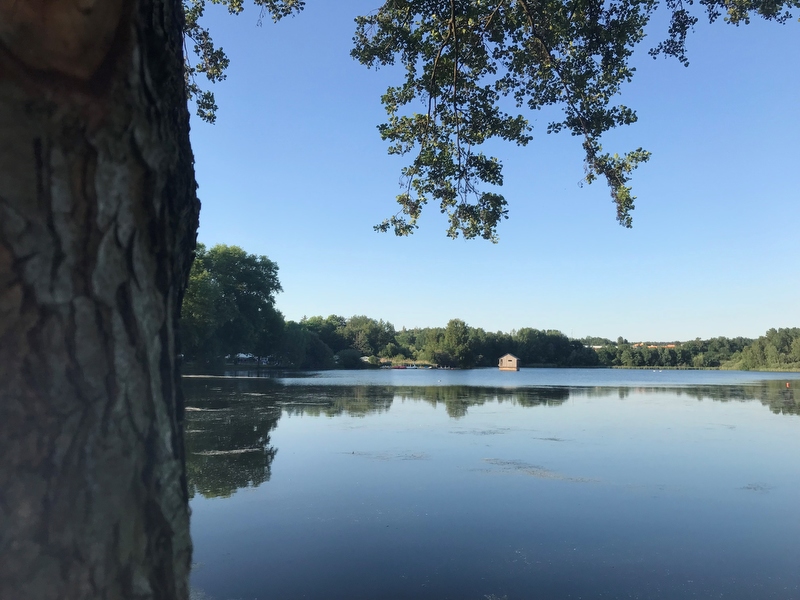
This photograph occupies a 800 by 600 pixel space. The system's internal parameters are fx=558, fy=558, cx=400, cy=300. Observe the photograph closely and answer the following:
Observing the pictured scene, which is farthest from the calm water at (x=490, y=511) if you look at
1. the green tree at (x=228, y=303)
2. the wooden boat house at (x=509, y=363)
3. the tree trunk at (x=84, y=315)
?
the wooden boat house at (x=509, y=363)

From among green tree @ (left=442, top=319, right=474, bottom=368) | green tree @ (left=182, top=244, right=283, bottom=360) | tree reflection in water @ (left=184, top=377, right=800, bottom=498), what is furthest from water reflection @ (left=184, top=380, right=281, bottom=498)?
green tree @ (left=442, top=319, right=474, bottom=368)

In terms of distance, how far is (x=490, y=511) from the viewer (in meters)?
6.74

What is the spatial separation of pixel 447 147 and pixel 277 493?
4902 millimetres

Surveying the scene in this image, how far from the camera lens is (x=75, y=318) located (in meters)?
1.11

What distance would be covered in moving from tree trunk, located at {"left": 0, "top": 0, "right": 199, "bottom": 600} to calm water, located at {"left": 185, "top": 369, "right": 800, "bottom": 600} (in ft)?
12.8

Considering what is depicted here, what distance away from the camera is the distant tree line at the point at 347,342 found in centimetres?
3909

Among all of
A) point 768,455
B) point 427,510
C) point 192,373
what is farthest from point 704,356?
point 427,510

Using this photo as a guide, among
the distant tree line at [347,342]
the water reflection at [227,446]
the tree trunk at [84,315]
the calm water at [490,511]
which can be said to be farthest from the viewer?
the distant tree line at [347,342]

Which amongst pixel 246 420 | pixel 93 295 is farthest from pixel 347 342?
pixel 93 295

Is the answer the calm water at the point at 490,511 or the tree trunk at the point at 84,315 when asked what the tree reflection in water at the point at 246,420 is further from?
the tree trunk at the point at 84,315

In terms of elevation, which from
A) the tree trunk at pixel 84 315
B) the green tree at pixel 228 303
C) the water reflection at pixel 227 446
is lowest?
the water reflection at pixel 227 446

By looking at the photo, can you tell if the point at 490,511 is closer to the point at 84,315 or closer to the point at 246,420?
the point at 84,315

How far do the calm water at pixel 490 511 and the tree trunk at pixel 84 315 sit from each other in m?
3.91

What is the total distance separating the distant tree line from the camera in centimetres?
3909
